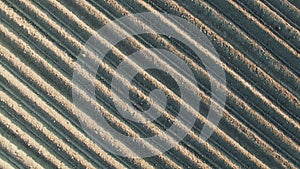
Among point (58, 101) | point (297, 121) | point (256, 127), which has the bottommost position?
point (58, 101)

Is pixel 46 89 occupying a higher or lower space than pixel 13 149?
higher

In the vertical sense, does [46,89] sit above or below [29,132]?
above

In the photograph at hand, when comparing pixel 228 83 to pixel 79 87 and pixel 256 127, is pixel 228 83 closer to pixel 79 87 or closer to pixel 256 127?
pixel 256 127

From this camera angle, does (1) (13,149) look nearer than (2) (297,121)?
Yes

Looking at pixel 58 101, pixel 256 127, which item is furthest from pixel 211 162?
pixel 58 101

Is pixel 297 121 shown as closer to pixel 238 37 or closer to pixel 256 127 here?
pixel 256 127

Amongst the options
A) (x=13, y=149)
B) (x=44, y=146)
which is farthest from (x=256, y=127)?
(x=13, y=149)
